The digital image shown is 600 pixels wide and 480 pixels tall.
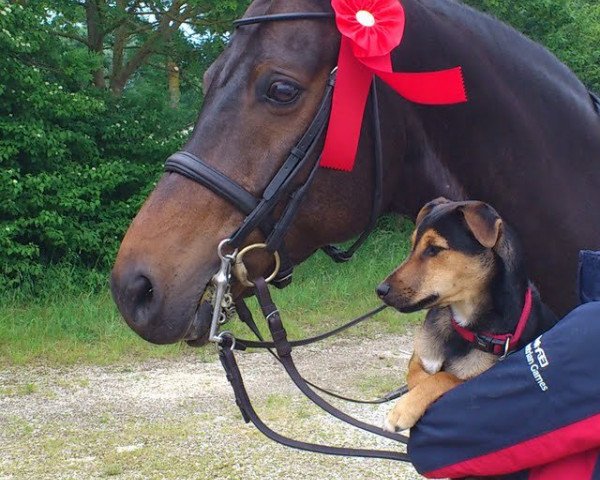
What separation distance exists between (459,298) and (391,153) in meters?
0.53

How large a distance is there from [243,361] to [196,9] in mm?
6308

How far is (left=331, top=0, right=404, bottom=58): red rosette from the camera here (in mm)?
2105

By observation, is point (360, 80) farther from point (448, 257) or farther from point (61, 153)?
point (61, 153)

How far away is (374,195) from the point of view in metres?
2.34

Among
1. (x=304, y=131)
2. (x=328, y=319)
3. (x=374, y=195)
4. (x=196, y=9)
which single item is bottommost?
(x=328, y=319)

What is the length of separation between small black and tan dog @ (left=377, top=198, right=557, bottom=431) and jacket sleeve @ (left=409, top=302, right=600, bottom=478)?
25cm

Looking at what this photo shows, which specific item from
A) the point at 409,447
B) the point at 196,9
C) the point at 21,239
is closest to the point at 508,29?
the point at 409,447

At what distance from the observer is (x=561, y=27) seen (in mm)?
13328

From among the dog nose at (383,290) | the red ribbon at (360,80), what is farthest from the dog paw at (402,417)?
the red ribbon at (360,80)

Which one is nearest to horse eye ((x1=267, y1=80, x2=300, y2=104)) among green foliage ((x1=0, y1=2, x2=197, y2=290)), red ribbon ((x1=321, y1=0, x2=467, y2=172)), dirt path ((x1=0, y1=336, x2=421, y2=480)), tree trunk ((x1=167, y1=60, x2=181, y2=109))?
red ribbon ((x1=321, y1=0, x2=467, y2=172))

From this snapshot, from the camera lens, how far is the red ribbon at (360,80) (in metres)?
2.15

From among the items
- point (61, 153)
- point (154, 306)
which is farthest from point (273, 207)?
point (61, 153)

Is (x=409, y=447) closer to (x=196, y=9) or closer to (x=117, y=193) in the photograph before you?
(x=117, y=193)

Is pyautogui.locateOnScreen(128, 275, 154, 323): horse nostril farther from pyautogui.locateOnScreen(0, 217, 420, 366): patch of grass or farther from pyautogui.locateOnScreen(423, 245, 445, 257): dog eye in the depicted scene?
pyautogui.locateOnScreen(0, 217, 420, 366): patch of grass
